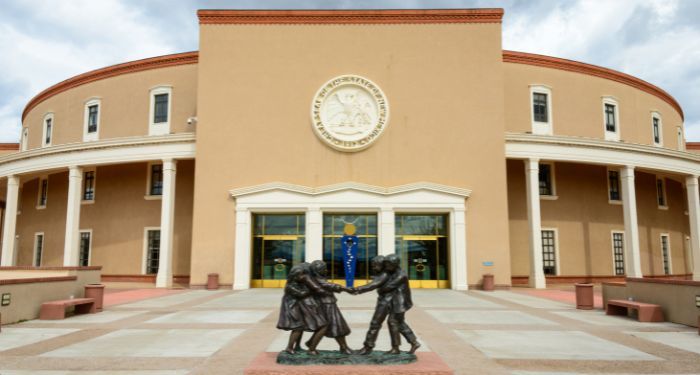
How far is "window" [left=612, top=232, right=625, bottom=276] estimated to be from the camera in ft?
96.0

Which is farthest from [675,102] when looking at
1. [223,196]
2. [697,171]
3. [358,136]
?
[223,196]

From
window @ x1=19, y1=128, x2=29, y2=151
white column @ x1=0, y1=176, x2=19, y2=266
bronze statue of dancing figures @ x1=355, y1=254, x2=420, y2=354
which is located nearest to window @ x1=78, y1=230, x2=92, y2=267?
white column @ x1=0, y1=176, x2=19, y2=266

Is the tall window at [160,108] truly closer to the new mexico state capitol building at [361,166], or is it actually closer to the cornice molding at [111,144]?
the new mexico state capitol building at [361,166]

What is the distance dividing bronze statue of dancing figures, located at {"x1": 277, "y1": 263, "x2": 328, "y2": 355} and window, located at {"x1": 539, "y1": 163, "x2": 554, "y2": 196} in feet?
79.5

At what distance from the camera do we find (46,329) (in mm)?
12320

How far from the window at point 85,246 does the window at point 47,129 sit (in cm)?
823

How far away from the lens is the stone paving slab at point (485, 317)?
13.5 m

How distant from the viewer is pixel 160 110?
3050 cm

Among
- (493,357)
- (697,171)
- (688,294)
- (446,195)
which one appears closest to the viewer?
(493,357)

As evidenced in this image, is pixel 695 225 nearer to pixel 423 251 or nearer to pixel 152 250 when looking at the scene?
pixel 423 251

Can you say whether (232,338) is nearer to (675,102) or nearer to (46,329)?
(46,329)

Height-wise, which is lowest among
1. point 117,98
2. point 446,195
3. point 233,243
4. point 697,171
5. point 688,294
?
point 688,294

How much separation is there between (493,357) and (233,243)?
56.9ft

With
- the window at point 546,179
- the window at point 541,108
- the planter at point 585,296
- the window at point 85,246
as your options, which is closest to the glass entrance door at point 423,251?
the window at point 546,179
